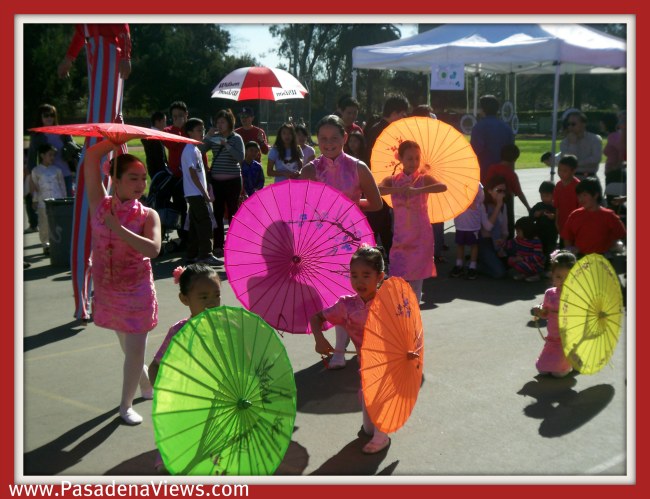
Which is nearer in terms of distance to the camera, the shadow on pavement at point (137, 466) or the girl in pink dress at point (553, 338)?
the shadow on pavement at point (137, 466)

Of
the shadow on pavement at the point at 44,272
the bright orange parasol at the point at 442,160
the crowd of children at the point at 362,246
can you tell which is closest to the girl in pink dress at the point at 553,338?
the crowd of children at the point at 362,246

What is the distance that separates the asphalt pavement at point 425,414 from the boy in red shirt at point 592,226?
1.38 m

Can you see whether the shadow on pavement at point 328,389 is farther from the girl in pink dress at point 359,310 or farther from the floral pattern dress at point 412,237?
the floral pattern dress at point 412,237

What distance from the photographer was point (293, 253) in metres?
5.30

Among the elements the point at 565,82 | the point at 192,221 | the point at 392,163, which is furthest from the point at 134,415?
the point at 565,82

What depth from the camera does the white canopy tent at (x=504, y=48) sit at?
11.2m

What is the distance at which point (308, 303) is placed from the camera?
532cm


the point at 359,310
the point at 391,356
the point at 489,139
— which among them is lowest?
the point at 391,356

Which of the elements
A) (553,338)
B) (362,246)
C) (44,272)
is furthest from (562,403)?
(44,272)

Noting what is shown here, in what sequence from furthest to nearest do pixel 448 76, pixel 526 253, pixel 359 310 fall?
pixel 448 76 < pixel 526 253 < pixel 359 310

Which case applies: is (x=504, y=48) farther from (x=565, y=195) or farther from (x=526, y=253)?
(x=526, y=253)

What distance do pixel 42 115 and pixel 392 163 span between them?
5.87 meters

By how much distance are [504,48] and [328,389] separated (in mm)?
7723

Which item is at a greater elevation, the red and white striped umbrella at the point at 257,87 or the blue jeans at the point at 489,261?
the red and white striped umbrella at the point at 257,87
